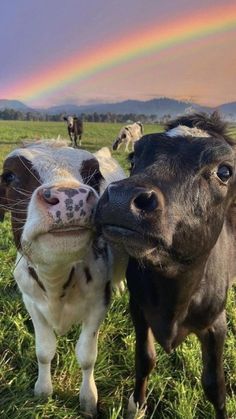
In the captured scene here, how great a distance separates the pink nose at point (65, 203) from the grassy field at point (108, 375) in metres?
1.58

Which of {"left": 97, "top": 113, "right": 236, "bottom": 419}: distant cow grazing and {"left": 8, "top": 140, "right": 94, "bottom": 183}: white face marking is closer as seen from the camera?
{"left": 97, "top": 113, "right": 236, "bottom": 419}: distant cow grazing

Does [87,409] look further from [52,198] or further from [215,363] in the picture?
[52,198]

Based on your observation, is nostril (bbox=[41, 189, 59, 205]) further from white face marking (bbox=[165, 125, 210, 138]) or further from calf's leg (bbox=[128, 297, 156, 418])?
calf's leg (bbox=[128, 297, 156, 418])

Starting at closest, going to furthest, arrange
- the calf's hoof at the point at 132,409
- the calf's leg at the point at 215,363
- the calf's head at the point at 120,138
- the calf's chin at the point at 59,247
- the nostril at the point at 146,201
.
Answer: the nostril at the point at 146,201, the calf's chin at the point at 59,247, the calf's leg at the point at 215,363, the calf's hoof at the point at 132,409, the calf's head at the point at 120,138

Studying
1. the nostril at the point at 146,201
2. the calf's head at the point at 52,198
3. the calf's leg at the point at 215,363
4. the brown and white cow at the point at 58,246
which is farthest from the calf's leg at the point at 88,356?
the nostril at the point at 146,201

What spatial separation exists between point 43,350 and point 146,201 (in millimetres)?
2190

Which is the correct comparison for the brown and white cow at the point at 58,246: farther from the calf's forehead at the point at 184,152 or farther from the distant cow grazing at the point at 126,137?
the distant cow grazing at the point at 126,137

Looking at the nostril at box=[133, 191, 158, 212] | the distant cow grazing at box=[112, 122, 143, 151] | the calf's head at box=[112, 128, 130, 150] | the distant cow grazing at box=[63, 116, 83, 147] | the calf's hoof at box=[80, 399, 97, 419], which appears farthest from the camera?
the distant cow grazing at box=[63, 116, 83, 147]

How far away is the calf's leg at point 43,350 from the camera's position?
13.9 feet

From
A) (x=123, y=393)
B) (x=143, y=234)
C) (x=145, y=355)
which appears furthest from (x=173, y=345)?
(x=143, y=234)

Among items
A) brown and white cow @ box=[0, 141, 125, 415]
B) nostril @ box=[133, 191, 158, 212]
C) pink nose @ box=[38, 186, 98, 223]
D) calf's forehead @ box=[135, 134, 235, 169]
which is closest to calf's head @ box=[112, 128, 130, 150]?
brown and white cow @ box=[0, 141, 125, 415]

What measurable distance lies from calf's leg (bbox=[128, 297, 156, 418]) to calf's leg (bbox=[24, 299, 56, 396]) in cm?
71

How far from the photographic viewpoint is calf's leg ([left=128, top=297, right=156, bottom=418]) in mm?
4152

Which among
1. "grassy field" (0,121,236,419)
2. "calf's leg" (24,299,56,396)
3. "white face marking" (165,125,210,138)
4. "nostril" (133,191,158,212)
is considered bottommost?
"grassy field" (0,121,236,419)
